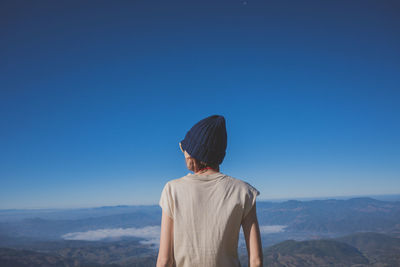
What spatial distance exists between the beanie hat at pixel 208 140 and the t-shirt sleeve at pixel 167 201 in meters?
0.38

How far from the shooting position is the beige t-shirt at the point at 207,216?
230 centimetres

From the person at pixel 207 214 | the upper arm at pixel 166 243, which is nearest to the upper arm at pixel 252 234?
the person at pixel 207 214

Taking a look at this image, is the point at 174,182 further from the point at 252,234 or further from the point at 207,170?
the point at 252,234

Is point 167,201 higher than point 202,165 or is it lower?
lower

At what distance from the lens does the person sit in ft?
7.55

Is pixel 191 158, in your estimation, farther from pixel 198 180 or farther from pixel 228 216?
pixel 228 216

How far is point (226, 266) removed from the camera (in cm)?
230

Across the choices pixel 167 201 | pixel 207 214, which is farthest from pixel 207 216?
pixel 167 201

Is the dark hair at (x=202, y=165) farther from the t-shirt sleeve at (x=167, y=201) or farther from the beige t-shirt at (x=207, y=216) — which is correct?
the t-shirt sleeve at (x=167, y=201)

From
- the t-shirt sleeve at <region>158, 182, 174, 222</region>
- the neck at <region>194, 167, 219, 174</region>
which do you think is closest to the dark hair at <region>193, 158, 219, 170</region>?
the neck at <region>194, 167, 219, 174</region>

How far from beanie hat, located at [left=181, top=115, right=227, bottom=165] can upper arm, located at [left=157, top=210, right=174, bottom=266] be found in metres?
0.63

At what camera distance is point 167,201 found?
2.38 metres

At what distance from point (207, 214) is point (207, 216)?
0.06ft

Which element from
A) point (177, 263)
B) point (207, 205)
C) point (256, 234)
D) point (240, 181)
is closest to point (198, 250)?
point (177, 263)
